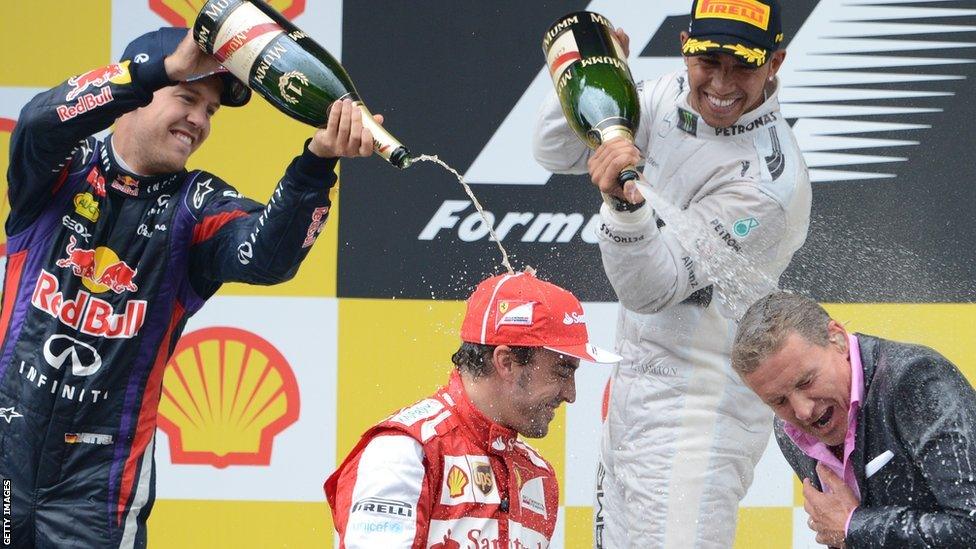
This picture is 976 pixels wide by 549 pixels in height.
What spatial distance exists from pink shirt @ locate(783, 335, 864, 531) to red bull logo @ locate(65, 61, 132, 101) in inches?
53.1

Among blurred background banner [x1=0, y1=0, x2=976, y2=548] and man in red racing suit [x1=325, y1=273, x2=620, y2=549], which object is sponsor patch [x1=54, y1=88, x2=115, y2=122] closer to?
man in red racing suit [x1=325, y1=273, x2=620, y2=549]

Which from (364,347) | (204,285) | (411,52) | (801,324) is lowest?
(801,324)

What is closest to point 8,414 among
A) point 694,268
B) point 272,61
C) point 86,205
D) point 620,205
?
point 86,205

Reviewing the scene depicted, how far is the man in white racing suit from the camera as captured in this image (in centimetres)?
292

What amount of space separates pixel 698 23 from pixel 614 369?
81 cm

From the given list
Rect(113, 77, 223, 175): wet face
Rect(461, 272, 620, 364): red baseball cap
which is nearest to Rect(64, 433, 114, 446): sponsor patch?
Rect(113, 77, 223, 175): wet face

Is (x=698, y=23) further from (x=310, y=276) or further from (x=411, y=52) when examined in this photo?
(x=310, y=276)

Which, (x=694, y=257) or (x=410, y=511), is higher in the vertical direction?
(x=694, y=257)

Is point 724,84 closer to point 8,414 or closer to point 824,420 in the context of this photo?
point 824,420

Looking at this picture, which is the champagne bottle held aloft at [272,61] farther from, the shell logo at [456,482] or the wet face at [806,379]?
the wet face at [806,379]

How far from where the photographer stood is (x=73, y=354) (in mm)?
2670

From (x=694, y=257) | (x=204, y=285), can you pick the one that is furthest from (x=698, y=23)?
(x=204, y=285)

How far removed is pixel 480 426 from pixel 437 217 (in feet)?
5.54

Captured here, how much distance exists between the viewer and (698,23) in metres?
2.91
